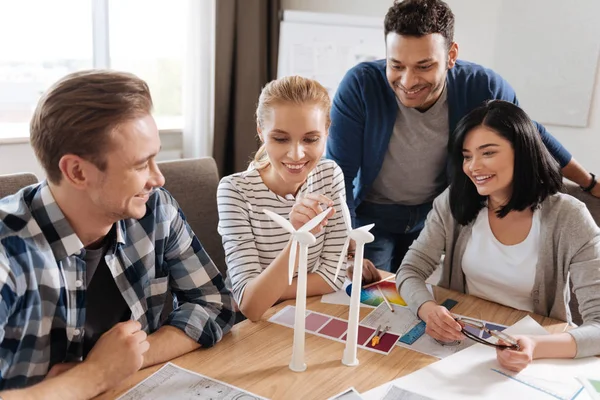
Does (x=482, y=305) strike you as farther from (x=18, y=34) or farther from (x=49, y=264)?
(x=18, y=34)

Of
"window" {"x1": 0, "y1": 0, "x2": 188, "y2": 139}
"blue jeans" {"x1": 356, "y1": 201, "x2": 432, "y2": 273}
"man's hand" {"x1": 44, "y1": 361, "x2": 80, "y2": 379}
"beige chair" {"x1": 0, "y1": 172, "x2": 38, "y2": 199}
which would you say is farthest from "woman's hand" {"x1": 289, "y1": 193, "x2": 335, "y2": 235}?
"window" {"x1": 0, "y1": 0, "x2": 188, "y2": 139}

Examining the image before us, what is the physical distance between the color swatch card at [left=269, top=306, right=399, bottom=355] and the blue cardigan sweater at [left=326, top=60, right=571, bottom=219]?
27.5 inches

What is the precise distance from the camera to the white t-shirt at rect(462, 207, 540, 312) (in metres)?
1.52

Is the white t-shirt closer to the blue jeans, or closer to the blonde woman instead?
the blonde woman

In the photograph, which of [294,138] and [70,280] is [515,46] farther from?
[70,280]

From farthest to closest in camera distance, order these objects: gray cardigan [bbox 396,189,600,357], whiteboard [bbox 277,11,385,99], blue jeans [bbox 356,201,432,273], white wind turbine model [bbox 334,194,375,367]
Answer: whiteboard [bbox 277,11,385,99]
blue jeans [bbox 356,201,432,273]
gray cardigan [bbox 396,189,600,357]
white wind turbine model [bbox 334,194,375,367]

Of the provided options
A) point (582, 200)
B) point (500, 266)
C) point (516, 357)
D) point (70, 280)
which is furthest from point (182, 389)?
point (582, 200)

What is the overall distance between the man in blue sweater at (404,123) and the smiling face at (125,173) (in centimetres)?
104

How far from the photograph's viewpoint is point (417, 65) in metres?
1.82

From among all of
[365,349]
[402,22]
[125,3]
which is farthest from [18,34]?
[365,349]

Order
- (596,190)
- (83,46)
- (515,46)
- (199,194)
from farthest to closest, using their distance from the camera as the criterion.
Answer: (83,46) < (515,46) < (199,194) < (596,190)

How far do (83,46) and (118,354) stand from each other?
261 centimetres

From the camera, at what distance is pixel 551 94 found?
2.98 m

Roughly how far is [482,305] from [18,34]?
2666 mm
